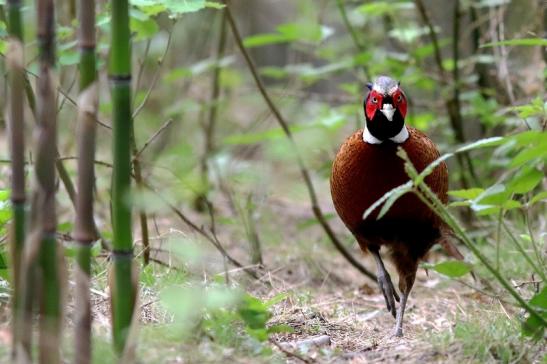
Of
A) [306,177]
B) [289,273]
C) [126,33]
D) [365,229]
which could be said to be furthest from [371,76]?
[126,33]

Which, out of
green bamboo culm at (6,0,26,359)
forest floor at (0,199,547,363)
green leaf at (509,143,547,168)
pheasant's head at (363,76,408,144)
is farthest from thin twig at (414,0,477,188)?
green bamboo culm at (6,0,26,359)

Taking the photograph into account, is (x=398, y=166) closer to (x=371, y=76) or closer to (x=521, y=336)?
(x=521, y=336)

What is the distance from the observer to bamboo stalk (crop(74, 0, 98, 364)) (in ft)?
6.77

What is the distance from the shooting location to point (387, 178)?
3.54 m

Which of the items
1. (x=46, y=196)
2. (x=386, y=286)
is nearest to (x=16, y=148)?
(x=46, y=196)

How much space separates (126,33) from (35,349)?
0.97m

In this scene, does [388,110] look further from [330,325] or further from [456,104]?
[456,104]

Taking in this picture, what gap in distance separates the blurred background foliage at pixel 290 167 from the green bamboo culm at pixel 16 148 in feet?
1.05

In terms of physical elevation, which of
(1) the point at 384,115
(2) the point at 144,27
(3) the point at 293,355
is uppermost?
(2) the point at 144,27

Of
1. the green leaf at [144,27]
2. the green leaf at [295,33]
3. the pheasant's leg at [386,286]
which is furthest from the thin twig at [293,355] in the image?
the green leaf at [295,33]

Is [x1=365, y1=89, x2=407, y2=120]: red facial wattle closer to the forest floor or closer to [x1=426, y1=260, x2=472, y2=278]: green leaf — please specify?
the forest floor

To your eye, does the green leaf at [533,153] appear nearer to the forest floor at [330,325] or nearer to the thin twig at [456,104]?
the forest floor at [330,325]

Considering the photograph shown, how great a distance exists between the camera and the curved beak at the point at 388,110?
11.7 ft

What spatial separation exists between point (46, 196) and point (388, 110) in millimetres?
1926
